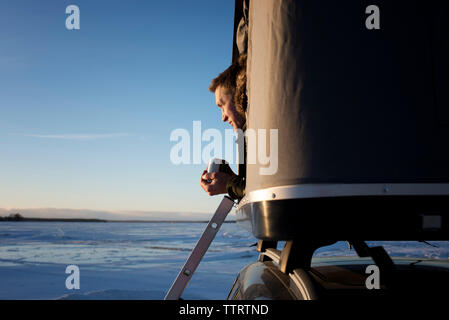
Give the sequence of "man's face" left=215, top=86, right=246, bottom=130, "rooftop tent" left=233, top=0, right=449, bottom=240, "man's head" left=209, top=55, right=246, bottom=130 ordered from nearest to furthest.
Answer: "rooftop tent" left=233, top=0, right=449, bottom=240
"man's head" left=209, top=55, right=246, bottom=130
"man's face" left=215, top=86, right=246, bottom=130

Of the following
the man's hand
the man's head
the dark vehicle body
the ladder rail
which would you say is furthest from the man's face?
the dark vehicle body

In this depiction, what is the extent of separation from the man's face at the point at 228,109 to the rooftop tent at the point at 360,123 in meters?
1.27

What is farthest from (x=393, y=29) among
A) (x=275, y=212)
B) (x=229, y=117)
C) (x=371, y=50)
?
(x=229, y=117)

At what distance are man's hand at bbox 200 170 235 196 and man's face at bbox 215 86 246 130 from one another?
45cm

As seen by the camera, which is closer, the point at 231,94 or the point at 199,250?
the point at 199,250

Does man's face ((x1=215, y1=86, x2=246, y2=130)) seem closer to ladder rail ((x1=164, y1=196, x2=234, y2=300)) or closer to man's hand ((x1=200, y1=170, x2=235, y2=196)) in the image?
man's hand ((x1=200, y1=170, x2=235, y2=196))

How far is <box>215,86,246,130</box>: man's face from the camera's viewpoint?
278 cm

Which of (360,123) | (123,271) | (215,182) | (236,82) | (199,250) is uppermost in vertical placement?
(236,82)

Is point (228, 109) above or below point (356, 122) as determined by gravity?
above

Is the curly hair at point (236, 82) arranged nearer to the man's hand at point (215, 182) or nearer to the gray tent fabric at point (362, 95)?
the man's hand at point (215, 182)

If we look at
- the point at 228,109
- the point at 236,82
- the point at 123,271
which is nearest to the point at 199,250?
the point at 228,109

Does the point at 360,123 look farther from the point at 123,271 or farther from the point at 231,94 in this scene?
the point at 123,271

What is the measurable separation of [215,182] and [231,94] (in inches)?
26.3

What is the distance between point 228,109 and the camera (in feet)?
9.29
